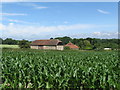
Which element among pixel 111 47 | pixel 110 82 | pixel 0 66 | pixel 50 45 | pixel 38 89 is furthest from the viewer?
pixel 111 47

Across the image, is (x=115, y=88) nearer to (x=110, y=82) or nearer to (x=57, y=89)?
(x=110, y=82)

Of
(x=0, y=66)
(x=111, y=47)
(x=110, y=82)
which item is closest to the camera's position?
(x=110, y=82)

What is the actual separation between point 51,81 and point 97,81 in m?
2.33

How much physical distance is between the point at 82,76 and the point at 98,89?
0.97 metres

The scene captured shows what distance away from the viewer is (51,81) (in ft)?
24.3

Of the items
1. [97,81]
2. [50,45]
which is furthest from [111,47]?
[97,81]

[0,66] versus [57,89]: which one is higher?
[0,66]

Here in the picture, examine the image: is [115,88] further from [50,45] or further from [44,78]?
[50,45]

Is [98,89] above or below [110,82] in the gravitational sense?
below

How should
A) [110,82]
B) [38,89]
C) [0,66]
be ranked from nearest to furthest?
[110,82] < [38,89] < [0,66]

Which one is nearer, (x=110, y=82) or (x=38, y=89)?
(x=110, y=82)

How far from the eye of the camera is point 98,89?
7.79m

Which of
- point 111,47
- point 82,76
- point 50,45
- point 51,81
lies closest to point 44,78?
point 51,81

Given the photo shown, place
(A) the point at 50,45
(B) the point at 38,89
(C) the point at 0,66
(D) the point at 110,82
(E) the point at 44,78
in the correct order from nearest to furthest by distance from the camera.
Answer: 1. (D) the point at 110,82
2. (B) the point at 38,89
3. (E) the point at 44,78
4. (C) the point at 0,66
5. (A) the point at 50,45
